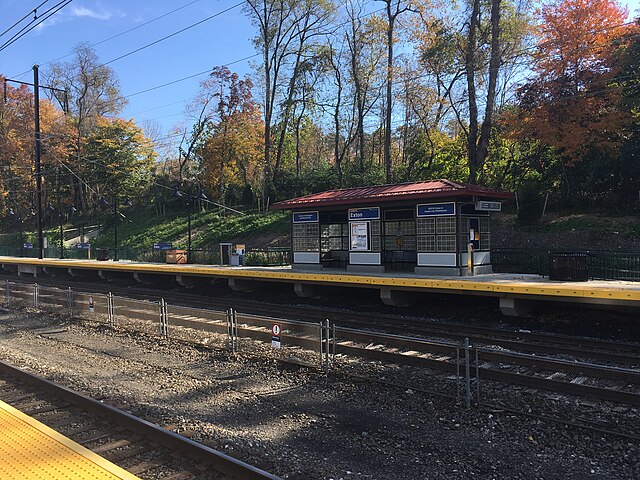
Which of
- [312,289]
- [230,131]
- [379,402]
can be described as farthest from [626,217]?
[230,131]

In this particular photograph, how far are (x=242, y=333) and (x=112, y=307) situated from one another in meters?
5.74

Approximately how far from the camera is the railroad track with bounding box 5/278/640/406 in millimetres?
7191

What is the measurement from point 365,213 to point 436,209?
316 cm

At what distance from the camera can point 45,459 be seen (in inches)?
188

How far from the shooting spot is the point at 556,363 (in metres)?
7.86

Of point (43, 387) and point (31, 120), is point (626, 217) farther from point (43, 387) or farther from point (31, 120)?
point (31, 120)

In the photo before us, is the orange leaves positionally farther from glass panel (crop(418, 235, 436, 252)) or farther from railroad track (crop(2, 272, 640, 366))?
railroad track (crop(2, 272, 640, 366))

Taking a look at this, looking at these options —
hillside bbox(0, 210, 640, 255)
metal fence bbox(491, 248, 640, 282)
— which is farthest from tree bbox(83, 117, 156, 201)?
metal fence bbox(491, 248, 640, 282)

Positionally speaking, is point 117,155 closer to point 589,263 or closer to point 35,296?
point 35,296

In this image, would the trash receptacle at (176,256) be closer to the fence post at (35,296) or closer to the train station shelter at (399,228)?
the train station shelter at (399,228)

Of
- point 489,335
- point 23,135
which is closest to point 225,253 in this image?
point 489,335

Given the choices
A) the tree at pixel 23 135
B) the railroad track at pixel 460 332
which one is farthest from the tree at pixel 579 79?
the tree at pixel 23 135

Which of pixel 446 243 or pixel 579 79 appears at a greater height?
pixel 579 79

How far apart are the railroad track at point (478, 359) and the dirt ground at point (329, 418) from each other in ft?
1.06
